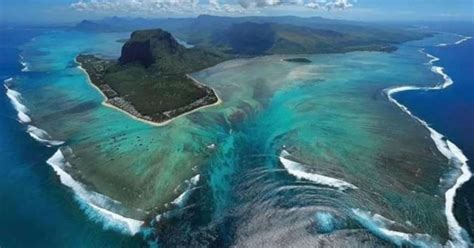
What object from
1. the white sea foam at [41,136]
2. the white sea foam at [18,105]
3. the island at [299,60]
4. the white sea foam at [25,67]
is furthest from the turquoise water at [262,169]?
the island at [299,60]

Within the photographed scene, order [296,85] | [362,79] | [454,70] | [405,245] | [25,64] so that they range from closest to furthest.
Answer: [405,245] → [296,85] → [362,79] → [454,70] → [25,64]

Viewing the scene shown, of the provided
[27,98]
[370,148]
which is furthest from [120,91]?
[370,148]

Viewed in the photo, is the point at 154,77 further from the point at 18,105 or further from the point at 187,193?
the point at 187,193

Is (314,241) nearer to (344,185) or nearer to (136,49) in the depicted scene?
(344,185)

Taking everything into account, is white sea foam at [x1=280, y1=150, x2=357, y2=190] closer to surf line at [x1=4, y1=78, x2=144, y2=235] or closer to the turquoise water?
the turquoise water

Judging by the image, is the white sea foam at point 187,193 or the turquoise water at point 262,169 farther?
the white sea foam at point 187,193

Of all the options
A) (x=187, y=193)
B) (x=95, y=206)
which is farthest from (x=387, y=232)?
(x=95, y=206)

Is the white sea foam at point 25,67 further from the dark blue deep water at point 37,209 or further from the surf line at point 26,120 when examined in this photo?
the dark blue deep water at point 37,209
